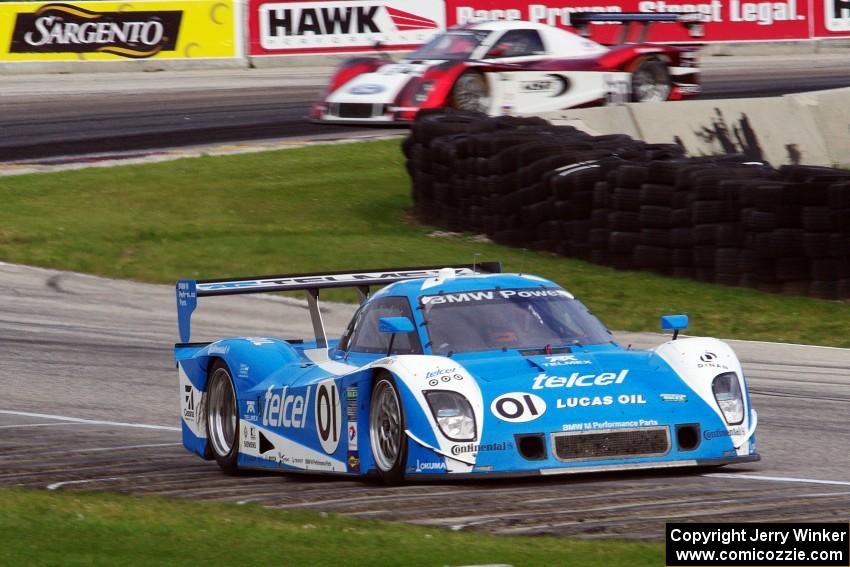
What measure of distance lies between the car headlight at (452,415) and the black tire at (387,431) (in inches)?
6.7

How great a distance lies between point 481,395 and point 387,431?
Answer: 0.56m

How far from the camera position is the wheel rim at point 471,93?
2297cm

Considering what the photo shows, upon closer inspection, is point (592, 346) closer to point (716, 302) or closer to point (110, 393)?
point (110, 393)

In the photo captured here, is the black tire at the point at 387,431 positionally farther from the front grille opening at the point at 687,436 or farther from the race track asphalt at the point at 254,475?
the front grille opening at the point at 687,436

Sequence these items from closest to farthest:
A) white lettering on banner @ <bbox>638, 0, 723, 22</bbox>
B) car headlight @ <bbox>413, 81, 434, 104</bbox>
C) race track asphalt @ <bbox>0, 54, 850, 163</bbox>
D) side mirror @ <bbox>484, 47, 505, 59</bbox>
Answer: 1. car headlight @ <bbox>413, 81, 434, 104</bbox>
2. side mirror @ <bbox>484, 47, 505, 59</bbox>
3. race track asphalt @ <bbox>0, 54, 850, 163</bbox>
4. white lettering on banner @ <bbox>638, 0, 723, 22</bbox>

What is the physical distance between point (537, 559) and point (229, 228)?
13.7 meters

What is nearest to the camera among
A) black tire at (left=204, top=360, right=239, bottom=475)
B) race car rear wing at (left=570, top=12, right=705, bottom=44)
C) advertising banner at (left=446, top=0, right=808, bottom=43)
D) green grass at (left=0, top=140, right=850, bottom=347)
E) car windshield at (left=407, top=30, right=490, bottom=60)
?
black tire at (left=204, top=360, right=239, bottom=475)

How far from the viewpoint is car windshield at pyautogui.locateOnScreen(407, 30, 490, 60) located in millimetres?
23953

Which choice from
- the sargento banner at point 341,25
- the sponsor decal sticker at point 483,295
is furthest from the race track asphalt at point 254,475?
the sargento banner at point 341,25

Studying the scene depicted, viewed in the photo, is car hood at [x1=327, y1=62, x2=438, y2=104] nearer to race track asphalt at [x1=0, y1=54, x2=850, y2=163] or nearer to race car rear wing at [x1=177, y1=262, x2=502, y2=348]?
race track asphalt at [x1=0, y1=54, x2=850, y2=163]

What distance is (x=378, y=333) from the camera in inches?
357

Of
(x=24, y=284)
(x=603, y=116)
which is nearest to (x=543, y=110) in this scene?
(x=603, y=116)

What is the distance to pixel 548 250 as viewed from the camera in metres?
17.3

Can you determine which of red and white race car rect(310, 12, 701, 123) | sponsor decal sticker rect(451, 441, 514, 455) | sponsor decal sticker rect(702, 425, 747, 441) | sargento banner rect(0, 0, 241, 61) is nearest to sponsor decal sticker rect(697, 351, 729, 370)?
sponsor decal sticker rect(702, 425, 747, 441)
